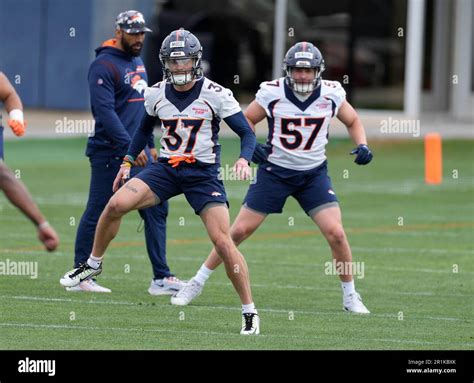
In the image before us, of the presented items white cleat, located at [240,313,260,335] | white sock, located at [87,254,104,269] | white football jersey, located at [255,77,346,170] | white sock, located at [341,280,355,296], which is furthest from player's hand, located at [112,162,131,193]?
white sock, located at [341,280,355,296]

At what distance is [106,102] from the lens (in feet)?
36.0

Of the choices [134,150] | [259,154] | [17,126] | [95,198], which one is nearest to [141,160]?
[134,150]

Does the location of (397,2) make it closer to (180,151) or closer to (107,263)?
(107,263)

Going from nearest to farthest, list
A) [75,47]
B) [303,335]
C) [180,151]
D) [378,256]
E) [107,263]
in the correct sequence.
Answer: [303,335]
[180,151]
[107,263]
[378,256]
[75,47]

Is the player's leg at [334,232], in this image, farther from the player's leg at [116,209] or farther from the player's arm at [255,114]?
the player's leg at [116,209]

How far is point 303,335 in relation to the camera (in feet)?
30.2

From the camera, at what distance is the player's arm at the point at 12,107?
29.3ft

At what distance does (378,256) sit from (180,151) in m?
4.74

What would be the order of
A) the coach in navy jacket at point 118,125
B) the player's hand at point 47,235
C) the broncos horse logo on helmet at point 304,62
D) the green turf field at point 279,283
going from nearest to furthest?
1. the player's hand at point 47,235
2. the green turf field at point 279,283
3. the broncos horse logo on helmet at point 304,62
4. the coach in navy jacket at point 118,125

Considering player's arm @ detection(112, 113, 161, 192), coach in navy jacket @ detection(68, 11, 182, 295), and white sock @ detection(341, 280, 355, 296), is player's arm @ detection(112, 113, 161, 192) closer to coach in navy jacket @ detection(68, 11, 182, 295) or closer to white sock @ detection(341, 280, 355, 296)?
coach in navy jacket @ detection(68, 11, 182, 295)

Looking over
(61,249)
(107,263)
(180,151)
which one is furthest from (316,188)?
(61,249)

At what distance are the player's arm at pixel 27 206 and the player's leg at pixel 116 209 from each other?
2056mm

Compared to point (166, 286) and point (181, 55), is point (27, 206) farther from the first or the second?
point (166, 286)

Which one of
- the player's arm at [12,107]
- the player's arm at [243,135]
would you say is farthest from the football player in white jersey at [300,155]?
the player's arm at [12,107]
